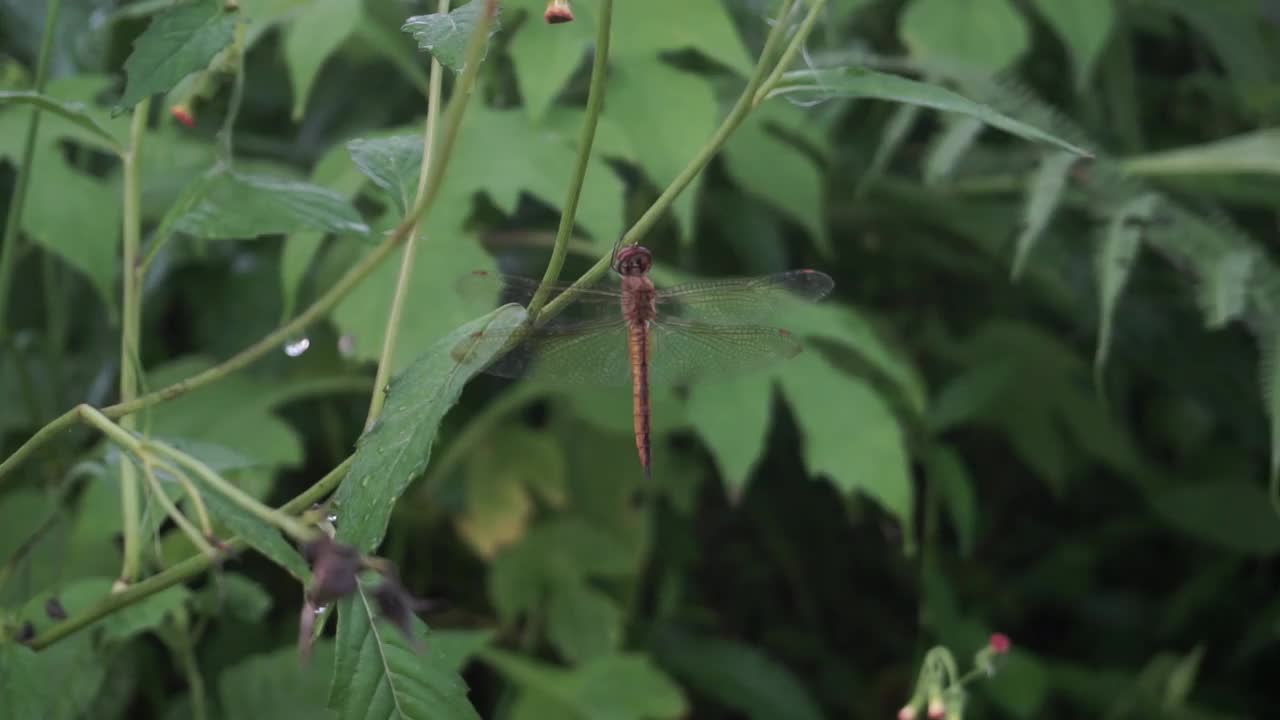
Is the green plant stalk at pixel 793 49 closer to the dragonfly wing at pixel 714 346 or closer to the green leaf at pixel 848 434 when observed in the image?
the dragonfly wing at pixel 714 346

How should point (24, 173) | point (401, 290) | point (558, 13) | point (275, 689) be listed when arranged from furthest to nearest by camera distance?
point (275, 689)
point (24, 173)
point (401, 290)
point (558, 13)

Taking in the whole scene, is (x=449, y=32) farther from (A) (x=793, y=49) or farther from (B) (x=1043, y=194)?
(B) (x=1043, y=194)

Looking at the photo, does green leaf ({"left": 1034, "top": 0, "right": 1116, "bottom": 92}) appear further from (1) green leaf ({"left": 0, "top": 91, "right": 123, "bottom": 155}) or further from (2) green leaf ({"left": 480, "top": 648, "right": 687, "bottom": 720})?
(1) green leaf ({"left": 0, "top": 91, "right": 123, "bottom": 155})

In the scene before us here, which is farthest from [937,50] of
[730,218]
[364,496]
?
[364,496]

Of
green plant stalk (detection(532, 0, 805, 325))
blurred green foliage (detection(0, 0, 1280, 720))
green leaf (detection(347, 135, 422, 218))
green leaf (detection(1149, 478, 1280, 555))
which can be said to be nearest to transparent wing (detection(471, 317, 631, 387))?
blurred green foliage (detection(0, 0, 1280, 720))

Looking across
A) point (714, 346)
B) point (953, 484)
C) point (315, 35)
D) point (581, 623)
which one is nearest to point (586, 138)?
point (714, 346)

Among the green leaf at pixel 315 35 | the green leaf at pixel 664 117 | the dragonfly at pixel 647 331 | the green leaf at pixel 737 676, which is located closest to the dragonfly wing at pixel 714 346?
the dragonfly at pixel 647 331
